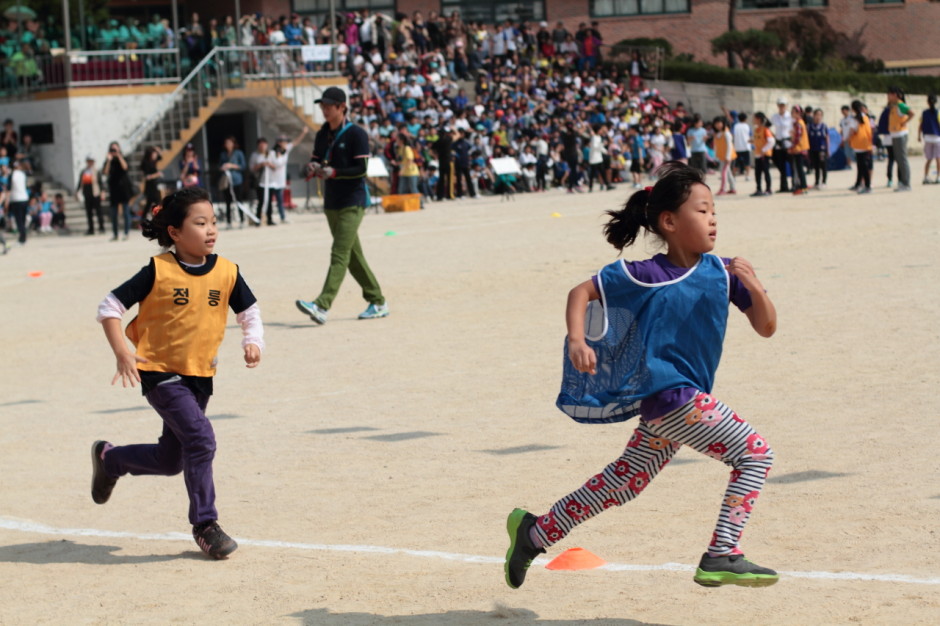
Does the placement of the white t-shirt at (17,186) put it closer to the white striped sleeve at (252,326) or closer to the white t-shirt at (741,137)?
the white t-shirt at (741,137)

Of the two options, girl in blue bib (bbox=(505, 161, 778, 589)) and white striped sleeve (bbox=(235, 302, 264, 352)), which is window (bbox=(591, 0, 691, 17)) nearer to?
white striped sleeve (bbox=(235, 302, 264, 352))

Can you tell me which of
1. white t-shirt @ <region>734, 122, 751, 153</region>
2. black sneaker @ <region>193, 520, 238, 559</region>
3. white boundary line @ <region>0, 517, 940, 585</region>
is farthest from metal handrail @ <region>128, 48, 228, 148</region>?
black sneaker @ <region>193, 520, 238, 559</region>

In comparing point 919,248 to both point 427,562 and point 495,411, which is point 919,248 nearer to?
point 495,411

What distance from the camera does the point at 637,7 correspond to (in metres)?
57.3

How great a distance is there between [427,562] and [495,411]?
3.17 meters

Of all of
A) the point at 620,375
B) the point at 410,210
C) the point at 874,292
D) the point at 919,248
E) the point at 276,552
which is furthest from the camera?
the point at 410,210

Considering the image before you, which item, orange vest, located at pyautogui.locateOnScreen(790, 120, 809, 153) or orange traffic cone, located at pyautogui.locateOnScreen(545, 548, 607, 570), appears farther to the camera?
orange vest, located at pyautogui.locateOnScreen(790, 120, 809, 153)

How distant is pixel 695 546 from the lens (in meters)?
5.74

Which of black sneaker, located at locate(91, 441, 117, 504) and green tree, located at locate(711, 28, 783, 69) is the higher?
green tree, located at locate(711, 28, 783, 69)

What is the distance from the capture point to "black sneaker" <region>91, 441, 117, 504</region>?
6.66 meters

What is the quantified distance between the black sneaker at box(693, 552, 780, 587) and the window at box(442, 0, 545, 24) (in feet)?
163

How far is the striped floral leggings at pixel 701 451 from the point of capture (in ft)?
15.7

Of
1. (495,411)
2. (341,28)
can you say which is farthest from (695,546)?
(341,28)

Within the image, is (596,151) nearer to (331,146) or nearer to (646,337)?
(331,146)
